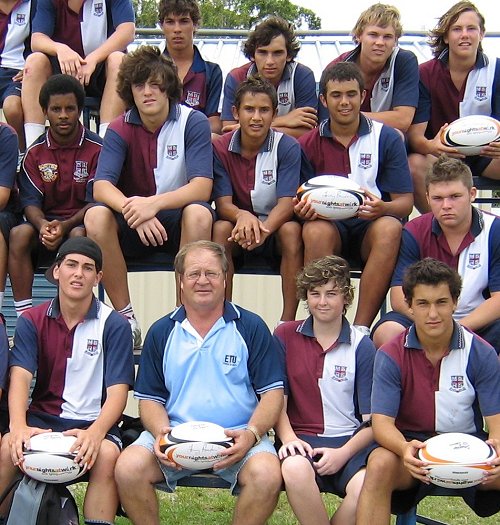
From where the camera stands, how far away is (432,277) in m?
4.31

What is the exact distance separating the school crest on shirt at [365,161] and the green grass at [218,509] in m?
2.68

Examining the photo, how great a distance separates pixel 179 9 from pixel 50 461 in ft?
11.5

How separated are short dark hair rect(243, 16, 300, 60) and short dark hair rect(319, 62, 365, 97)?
78 centimetres

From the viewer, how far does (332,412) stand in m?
4.65

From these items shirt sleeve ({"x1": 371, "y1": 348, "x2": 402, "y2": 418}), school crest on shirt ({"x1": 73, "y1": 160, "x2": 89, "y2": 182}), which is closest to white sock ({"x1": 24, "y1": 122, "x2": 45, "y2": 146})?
school crest on shirt ({"x1": 73, "y1": 160, "x2": 89, "y2": 182})

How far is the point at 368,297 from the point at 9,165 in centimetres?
234

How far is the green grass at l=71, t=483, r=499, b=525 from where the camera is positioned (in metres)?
6.68

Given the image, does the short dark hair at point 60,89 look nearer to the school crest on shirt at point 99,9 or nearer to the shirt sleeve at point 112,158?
the shirt sleeve at point 112,158

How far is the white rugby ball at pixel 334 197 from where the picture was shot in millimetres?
5242

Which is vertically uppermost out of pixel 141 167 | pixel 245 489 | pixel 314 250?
pixel 141 167

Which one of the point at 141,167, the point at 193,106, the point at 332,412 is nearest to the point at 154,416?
the point at 332,412

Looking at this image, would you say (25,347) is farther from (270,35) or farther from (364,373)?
(270,35)

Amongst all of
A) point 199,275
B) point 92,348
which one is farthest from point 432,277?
point 92,348

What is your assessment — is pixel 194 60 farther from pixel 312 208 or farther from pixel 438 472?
pixel 438 472
